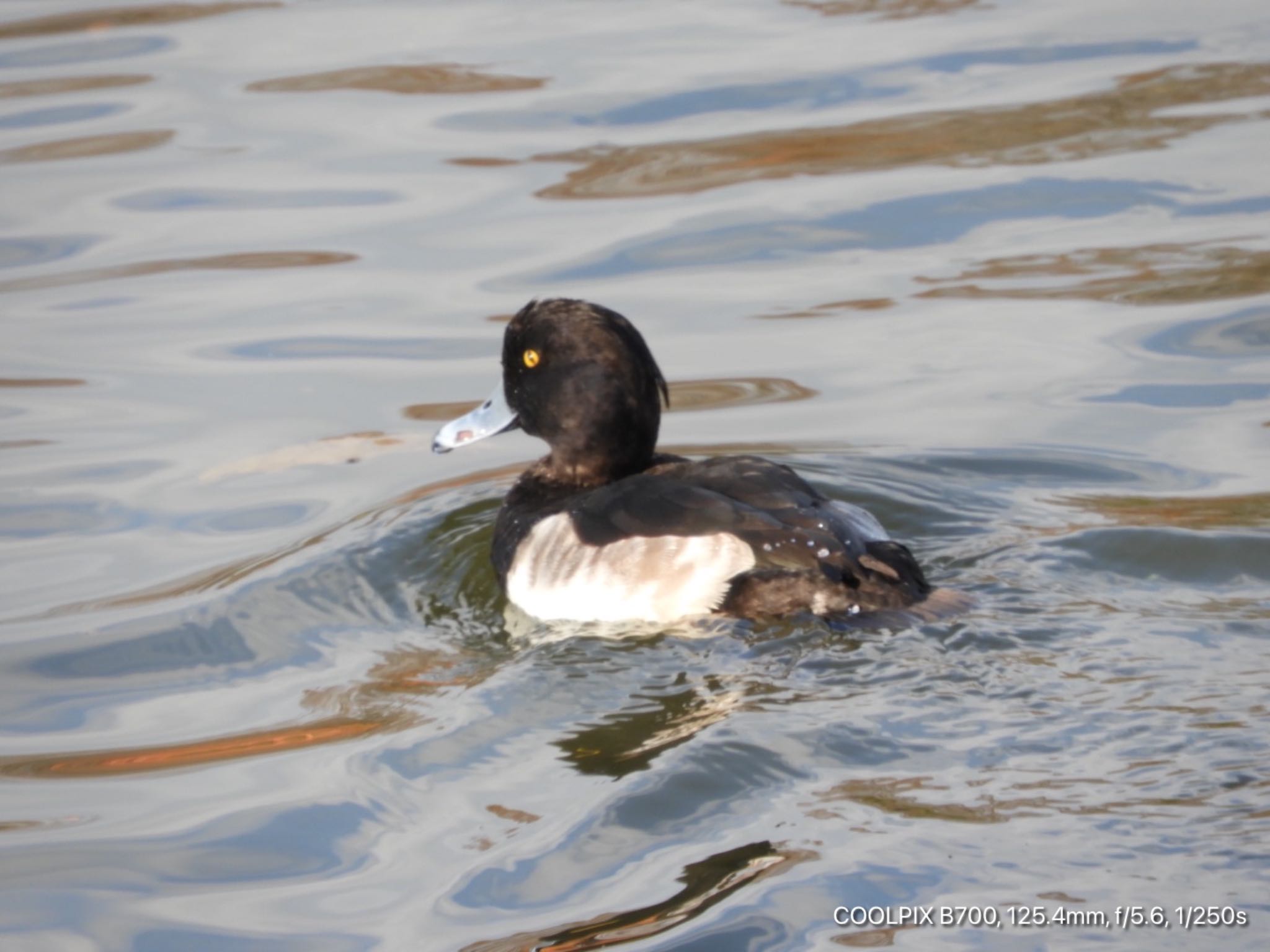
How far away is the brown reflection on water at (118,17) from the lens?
490 inches

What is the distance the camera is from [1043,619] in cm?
519

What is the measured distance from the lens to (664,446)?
722 centimetres

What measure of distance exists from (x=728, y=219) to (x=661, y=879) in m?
6.05

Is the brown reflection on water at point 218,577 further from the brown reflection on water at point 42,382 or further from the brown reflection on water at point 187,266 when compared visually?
the brown reflection on water at point 187,266

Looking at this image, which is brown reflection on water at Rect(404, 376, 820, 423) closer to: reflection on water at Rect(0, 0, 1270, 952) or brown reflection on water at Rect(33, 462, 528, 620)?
reflection on water at Rect(0, 0, 1270, 952)

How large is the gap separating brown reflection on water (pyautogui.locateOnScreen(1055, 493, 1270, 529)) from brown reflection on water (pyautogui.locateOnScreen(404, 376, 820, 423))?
64.9 inches

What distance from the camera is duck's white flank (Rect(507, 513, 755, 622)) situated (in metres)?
5.22

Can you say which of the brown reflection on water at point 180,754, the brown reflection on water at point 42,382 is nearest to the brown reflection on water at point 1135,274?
the brown reflection on water at point 42,382

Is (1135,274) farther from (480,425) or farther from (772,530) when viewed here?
(772,530)

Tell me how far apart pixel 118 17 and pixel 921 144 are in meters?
6.17

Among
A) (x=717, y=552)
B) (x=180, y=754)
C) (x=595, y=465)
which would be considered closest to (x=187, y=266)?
(x=595, y=465)

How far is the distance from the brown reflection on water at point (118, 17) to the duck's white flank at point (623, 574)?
808cm

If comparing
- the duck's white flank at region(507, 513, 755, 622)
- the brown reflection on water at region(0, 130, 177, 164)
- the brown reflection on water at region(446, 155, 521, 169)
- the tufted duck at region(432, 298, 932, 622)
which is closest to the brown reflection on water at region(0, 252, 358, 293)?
the brown reflection on water at region(446, 155, 521, 169)

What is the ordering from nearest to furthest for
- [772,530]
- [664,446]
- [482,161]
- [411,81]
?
[772,530] → [664,446] → [482,161] → [411,81]
